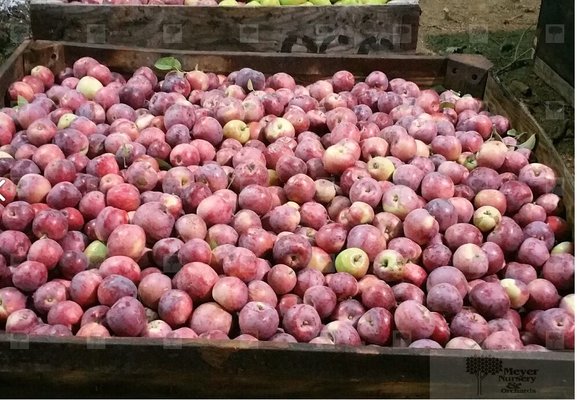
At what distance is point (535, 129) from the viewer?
2.89 m

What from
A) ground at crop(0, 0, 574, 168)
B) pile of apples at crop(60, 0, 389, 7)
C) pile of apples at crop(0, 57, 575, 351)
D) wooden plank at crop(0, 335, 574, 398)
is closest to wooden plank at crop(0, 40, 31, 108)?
pile of apples at crop(0, 57, 575, 351)

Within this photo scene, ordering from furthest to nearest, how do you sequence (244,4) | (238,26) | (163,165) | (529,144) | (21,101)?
(244,4) < (238,26) < (21,101) < (529,144) < (163,165)

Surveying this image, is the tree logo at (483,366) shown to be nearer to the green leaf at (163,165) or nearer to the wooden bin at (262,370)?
the wooden bin at (262,370)

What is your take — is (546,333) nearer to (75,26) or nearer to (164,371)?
(164,371)

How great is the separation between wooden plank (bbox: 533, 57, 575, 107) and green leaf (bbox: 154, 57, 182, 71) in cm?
280

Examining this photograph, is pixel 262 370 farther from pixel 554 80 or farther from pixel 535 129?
pixel 554 80

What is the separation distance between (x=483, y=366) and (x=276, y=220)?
91cm

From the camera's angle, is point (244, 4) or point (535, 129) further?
point (244, 4)

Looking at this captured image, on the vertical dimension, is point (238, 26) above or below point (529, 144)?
above

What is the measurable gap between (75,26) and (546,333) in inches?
115

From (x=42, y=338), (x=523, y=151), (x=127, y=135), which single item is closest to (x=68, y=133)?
(x=127, y=135)

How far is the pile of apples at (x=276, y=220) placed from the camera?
204 cm

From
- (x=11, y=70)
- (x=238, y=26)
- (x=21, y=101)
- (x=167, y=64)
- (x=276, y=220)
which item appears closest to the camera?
(x=276, y=220)

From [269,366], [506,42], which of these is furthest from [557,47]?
[269,366]
